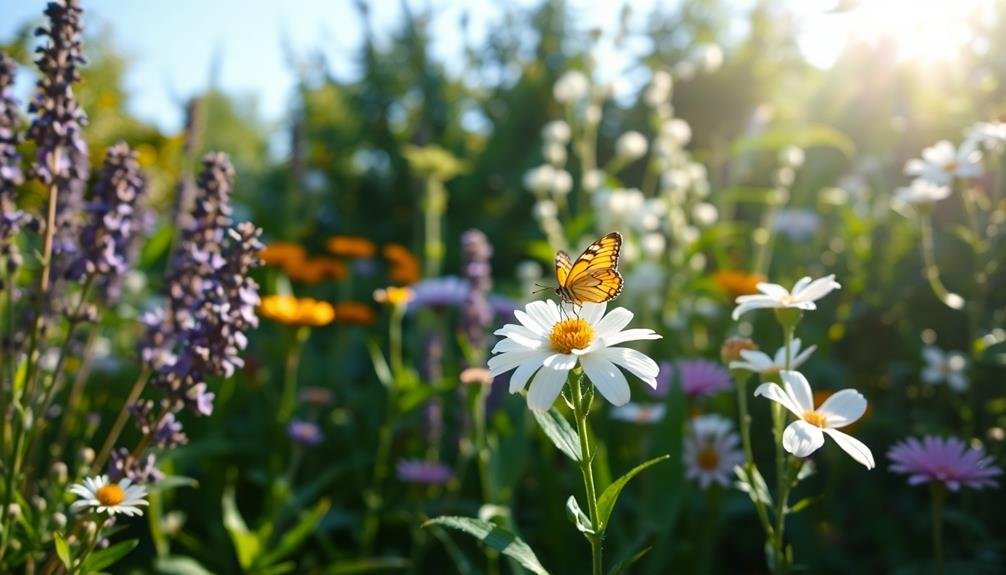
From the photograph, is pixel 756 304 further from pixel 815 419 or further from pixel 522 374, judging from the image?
pixel 522 374

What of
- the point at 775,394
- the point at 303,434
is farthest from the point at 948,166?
the point at 303,434

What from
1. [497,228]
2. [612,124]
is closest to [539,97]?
[612,124]

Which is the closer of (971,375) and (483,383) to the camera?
(483,383)

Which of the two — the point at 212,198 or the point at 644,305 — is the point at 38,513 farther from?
the point at 644,305

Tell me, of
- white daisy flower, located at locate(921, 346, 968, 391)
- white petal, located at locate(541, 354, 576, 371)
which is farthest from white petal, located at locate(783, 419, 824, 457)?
white daisy flower, located at locate(921, 346, 968, 391)

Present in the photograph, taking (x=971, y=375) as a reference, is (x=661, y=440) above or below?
below

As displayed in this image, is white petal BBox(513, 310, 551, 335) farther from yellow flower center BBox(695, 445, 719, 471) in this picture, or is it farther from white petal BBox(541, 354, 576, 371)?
yellow flower center BBox(695, 445, 719, 471)

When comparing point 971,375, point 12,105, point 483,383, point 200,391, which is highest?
point 12,105

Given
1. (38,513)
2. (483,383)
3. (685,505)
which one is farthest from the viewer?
(685,505)
